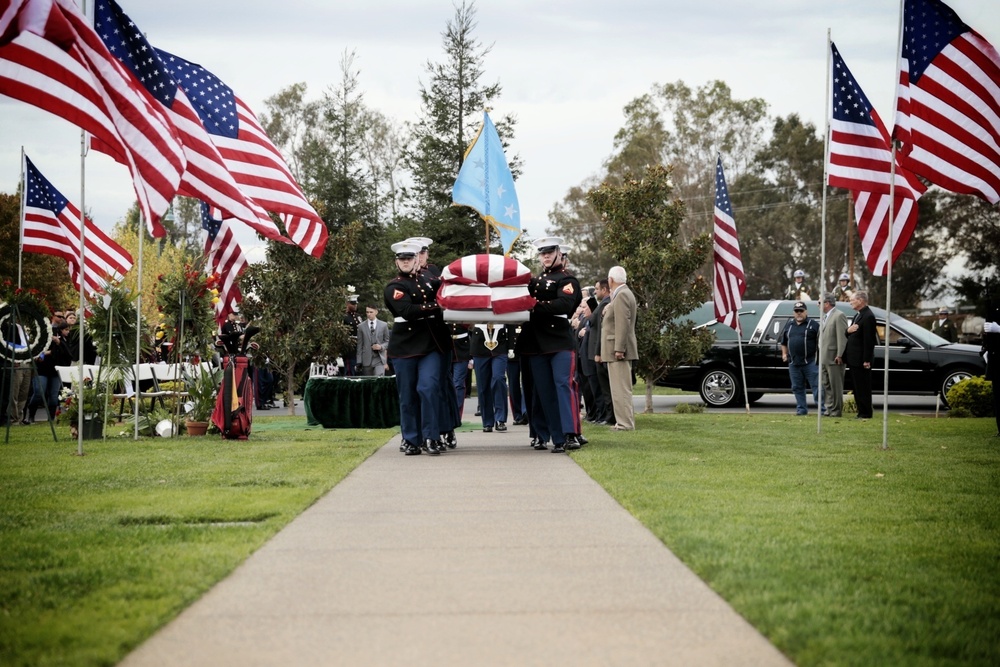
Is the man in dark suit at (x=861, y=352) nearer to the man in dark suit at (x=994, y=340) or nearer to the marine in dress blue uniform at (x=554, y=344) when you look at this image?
the man in dark suit at (x=994, y=340)

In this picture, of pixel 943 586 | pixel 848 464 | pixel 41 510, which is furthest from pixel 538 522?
pixel 848 464

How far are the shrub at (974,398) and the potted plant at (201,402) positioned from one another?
1278cm

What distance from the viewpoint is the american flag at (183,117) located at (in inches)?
463

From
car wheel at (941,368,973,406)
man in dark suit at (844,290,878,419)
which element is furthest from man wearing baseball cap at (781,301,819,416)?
car wheel at (941,368,973,406)

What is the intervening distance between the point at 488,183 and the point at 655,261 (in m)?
5.82

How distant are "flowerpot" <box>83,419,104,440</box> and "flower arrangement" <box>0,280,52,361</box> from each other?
118 cm

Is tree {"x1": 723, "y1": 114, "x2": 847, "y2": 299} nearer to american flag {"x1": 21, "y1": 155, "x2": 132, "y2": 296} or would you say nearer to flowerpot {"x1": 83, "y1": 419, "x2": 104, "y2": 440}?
american flag {"x1": 21, "y1": 155, "x2": 132, "y2": 296}

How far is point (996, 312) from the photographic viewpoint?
1388 cm

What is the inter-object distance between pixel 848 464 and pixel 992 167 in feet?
11.9

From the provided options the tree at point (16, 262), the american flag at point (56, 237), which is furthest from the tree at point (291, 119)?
the american flag at point (56, 237)

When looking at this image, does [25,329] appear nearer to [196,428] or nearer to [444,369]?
[196,428]

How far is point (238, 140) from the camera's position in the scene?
13.7m

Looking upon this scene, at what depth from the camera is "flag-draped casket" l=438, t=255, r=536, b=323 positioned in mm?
12109

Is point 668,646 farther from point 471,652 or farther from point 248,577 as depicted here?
point 248,577
